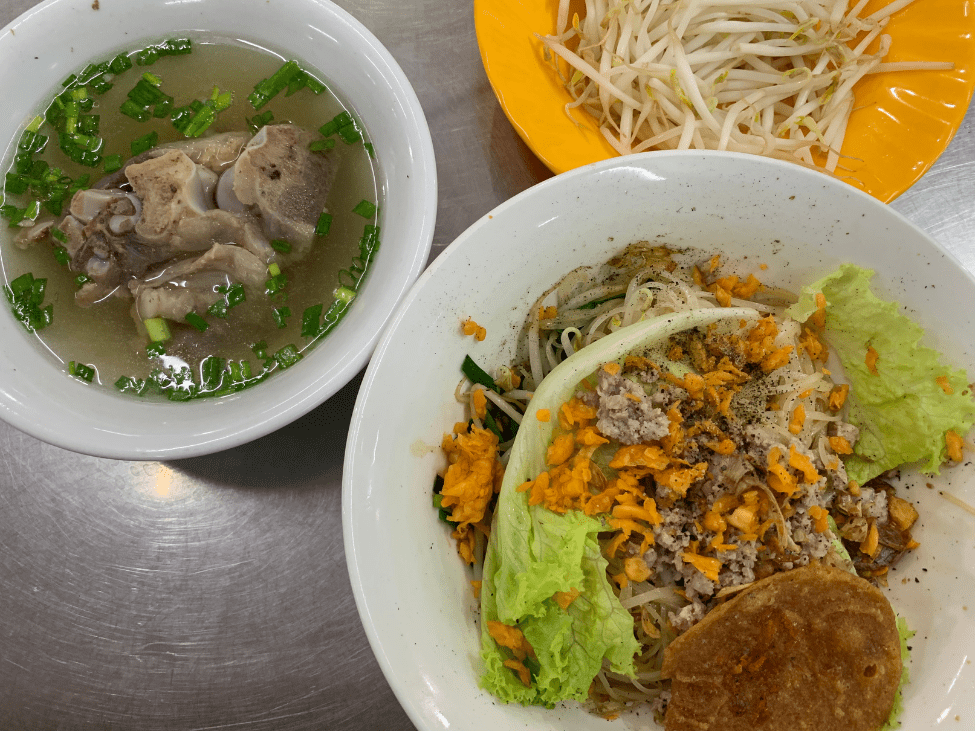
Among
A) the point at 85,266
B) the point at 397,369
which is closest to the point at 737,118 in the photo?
the point at 397,369

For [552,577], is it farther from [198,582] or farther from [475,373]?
[198,582]

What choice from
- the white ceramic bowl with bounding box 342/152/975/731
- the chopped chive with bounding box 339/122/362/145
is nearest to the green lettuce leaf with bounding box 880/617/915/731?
the white ceramic bowl with bounding box 342/152/975/731

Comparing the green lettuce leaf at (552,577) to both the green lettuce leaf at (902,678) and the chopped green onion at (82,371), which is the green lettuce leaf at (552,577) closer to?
the green lettuce leaf at (902,678)

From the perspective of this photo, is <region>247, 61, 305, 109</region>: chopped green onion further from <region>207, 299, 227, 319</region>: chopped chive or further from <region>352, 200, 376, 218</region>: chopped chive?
<region>207, 299, 227, 319</region>: chopped chive

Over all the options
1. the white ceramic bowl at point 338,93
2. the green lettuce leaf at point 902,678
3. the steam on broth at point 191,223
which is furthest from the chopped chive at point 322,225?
the green lettuce leaf at point 902,678

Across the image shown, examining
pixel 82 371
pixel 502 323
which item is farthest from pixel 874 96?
pixel 82 371

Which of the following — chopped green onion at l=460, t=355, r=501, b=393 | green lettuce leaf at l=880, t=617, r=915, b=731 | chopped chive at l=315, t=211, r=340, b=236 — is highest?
chopped chive at l=315, t=211, r=340, b=236

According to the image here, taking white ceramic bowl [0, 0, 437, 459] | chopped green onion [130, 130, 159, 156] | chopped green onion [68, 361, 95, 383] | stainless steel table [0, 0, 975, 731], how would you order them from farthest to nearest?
stainless steel table [0, 0, 975, 731]
chopped green onion [130, 130, 159, 156]
chopped green onion [68, 361, 95, 383]
white ceramic bowl [0, 0, 437, 459]
